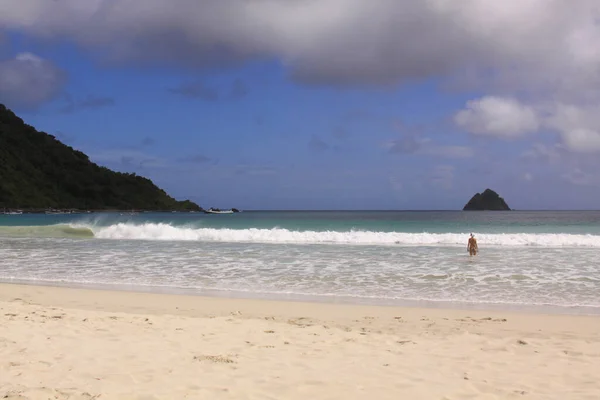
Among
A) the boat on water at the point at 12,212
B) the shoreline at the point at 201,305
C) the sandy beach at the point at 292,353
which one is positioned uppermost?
the boat on water at the point at 12,212

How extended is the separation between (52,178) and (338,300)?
5685 inches

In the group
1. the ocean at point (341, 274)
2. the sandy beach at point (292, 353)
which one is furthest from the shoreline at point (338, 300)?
the sandy beach at point (292, 353)

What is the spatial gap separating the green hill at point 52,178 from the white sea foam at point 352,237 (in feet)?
329

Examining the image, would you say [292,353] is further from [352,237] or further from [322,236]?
[322,236]

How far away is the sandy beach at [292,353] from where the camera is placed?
4.81 m

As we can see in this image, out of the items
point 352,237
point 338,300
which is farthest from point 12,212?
point 338,300

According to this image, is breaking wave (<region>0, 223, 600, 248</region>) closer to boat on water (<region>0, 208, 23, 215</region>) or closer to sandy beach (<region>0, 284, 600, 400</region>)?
sandy beach (<region>0, 284, 600, 400</region>)

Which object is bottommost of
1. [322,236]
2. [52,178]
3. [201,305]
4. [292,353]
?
[201,305]

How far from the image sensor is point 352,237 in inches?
1260

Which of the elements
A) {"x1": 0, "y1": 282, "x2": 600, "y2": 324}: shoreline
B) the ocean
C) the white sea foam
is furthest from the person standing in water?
{"x1": 0, "y1": 282, "x2": 600, "y2": 324}: shoreline

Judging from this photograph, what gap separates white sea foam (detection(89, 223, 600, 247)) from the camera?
29.2 metres

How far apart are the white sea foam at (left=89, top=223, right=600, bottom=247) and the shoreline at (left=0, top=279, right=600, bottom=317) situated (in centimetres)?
1761

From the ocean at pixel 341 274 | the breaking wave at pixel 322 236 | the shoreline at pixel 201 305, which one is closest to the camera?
the shoreline at pixel 201 305

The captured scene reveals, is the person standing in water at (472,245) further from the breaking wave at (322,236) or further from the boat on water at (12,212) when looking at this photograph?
the boat on water at (12,212)
